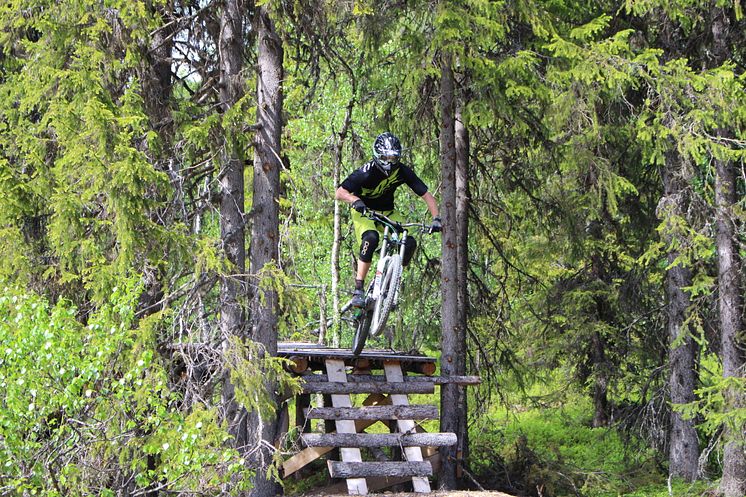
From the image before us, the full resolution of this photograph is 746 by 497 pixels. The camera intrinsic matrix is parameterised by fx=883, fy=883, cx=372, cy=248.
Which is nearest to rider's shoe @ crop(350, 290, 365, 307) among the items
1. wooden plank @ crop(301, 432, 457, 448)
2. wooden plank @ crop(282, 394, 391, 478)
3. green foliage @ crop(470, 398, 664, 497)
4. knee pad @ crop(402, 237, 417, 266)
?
knee pad @ crop(402, 237, 417, 266)

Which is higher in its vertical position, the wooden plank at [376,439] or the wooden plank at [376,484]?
the wooden plank at [376,439]

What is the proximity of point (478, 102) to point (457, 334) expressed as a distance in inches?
130

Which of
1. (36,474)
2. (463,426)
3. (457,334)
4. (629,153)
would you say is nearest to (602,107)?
(629,153)

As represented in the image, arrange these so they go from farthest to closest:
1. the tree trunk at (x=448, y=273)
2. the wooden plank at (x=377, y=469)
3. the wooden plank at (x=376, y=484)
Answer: the tree trunk at (x=448, y=273) < the wooden plank at (x=376, y=484) < the wooden plank at (x=377, y=469)

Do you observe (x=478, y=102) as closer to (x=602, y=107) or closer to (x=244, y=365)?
(x=602, y=107)

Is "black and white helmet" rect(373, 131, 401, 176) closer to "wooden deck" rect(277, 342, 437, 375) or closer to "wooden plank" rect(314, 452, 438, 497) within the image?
"wooden deck" rect(277, 342, 437, 375)

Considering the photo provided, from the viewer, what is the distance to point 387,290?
10195 mm

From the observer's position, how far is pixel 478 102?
38.9 feet

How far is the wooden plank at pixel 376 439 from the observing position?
35.2 ft

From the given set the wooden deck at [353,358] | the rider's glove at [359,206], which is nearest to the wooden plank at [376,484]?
the wooden deck at [353,358]

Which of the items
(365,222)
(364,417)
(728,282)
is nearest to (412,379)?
(364,417)

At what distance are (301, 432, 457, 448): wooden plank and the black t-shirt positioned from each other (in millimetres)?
2847

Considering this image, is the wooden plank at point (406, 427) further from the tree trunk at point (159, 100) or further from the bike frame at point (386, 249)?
the tree trunk at point (159, 100)

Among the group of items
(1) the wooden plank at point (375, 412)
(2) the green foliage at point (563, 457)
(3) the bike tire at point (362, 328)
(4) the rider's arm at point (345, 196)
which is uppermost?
(4) the rider's arm at point (345, 196)
